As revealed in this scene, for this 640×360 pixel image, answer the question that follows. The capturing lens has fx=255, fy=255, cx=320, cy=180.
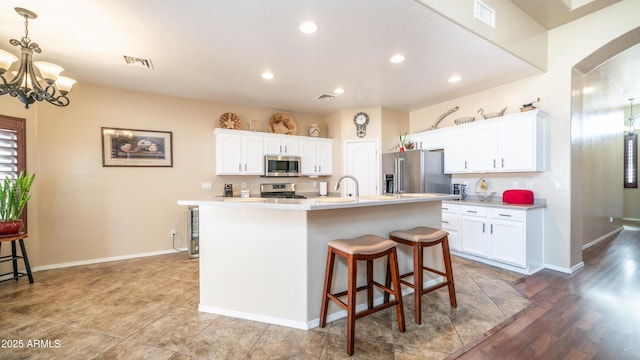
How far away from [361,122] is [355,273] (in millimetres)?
3887

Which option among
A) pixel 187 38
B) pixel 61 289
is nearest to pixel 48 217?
pixel 61 289

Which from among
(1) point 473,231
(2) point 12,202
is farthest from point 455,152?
(2) point 12,202

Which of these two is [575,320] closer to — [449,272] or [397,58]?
[449,272]

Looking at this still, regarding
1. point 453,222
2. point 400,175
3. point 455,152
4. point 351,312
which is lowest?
point 351,312

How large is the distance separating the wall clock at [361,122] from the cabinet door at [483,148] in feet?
6.12

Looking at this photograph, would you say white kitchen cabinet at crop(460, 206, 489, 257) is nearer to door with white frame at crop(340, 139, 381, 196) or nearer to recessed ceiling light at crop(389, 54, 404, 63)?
door with white frame at crop(340, 139, 381, 196)

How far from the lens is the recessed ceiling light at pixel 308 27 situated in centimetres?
231

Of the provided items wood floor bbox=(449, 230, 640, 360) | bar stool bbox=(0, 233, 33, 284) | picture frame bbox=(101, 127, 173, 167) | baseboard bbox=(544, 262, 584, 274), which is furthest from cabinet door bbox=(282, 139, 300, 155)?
baseboard bbox=(544, 262, 584, 274)

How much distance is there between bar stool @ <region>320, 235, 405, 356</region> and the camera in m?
1.80

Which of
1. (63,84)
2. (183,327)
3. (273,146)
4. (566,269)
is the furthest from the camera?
(273,146)

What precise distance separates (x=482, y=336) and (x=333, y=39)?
115 inches

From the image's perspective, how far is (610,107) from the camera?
462cm

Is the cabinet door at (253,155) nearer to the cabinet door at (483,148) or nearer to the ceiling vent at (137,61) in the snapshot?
the ceiling vent at (137,61)

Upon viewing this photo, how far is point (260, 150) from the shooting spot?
4758 mm
